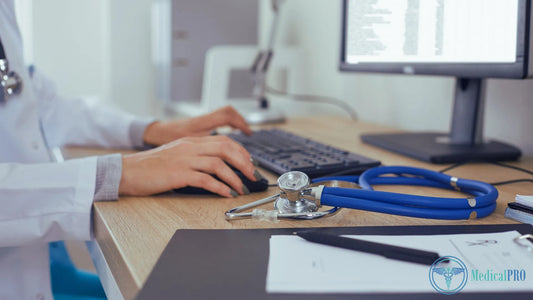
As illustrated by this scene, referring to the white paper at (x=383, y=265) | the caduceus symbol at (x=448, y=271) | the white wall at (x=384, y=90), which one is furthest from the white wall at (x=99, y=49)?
the caduceus symbol at (x=448, y=271)

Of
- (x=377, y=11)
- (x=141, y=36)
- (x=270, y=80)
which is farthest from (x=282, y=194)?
(x=141, y=36)

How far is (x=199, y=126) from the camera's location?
3.18 ft

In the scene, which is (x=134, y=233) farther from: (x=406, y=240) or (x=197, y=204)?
(x=406, y=240)

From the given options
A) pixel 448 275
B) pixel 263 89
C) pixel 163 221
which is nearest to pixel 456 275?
pixel 448 275

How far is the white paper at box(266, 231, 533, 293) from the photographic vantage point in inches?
14.3

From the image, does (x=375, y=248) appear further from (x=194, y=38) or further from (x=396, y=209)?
(x=194, y=38)

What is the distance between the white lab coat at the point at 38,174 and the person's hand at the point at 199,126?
0.22 feet

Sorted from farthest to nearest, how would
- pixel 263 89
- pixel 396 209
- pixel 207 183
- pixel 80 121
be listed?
1. pixel 263 89
2. pixel 80 121
3. pixel 207 183
4. pixel 396 209

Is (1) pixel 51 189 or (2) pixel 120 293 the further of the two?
(1) pixel 51 189

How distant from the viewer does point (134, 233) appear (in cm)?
49

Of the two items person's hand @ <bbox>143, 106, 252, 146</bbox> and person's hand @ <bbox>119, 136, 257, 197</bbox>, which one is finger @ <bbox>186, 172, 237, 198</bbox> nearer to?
person's hand @ <bbox>119, 136, 257, 197</bbox>

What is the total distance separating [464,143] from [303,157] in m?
0.33

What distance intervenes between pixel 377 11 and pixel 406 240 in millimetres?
585

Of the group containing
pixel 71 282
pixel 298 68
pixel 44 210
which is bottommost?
pixel 71 282
